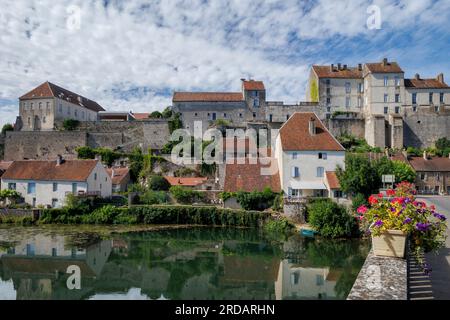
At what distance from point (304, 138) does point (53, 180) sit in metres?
20.5

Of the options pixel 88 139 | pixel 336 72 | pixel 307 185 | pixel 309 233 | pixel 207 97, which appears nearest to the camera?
pixel 309 233

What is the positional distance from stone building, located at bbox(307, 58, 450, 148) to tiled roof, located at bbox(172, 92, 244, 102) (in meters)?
10.6

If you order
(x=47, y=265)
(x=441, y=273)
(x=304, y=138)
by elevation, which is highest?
(x=304, y=138)

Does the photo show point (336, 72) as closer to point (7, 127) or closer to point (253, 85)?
point (253, 85)

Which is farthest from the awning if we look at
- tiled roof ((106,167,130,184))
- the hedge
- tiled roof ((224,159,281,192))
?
tiled roof ((106,167,130,184))

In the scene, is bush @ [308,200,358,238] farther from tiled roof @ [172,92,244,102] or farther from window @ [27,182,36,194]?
tiled roof @ [172,92,244,102]

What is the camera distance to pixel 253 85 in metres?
44.2

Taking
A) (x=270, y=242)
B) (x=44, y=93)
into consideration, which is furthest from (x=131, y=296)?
(x=44, y=93)

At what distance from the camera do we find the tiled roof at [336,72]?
44156mm

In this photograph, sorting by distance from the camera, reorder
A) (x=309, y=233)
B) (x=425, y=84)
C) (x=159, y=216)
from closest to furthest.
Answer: (x=309, y=233) < (x=159, y=216) < (x=425, y=84)

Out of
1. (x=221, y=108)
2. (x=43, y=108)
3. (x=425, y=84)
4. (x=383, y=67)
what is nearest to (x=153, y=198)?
(x=221, y=108)

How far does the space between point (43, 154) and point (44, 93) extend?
26.3ft

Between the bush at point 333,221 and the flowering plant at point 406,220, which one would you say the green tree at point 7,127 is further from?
the flowering plant at point 406,220

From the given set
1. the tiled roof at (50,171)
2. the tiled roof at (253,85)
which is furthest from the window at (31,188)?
the tiled roof at (253,85)
